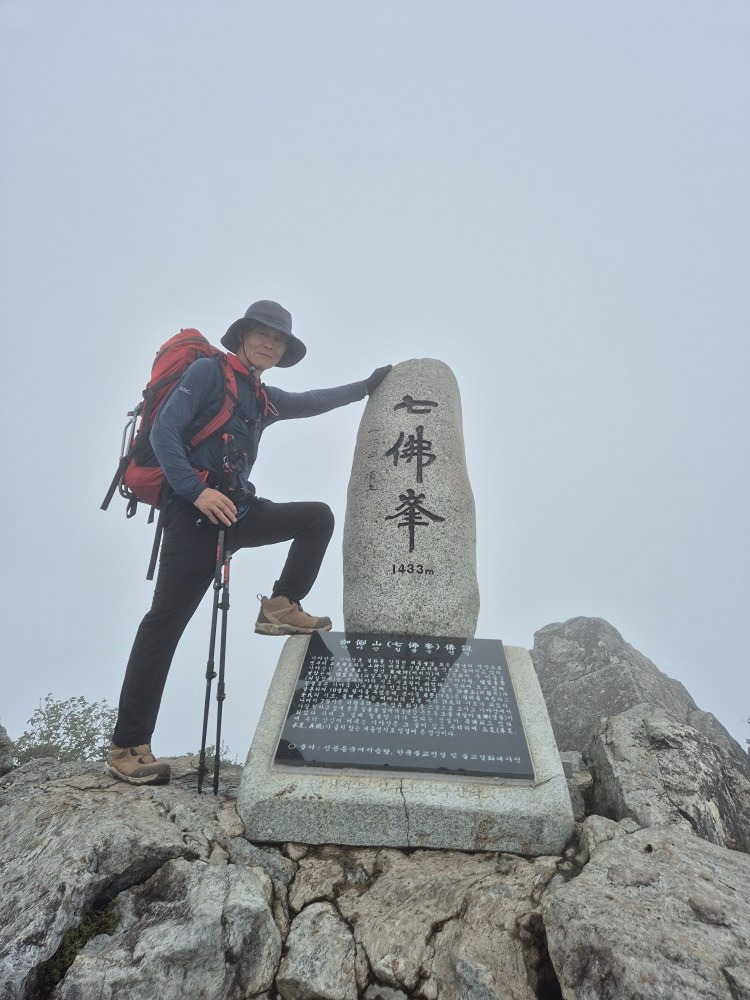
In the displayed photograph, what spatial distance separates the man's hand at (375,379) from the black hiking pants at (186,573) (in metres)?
2.44

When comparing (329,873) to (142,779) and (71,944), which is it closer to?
(71,944)

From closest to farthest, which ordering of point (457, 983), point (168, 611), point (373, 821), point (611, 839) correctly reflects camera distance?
point (457, 983) → point (611, 839) → point (373, 821) → point (168, 611)

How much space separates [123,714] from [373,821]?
231 cm

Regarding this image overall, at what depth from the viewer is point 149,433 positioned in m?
5.75

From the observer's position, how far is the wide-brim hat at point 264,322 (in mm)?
6566

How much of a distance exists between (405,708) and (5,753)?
161 inches

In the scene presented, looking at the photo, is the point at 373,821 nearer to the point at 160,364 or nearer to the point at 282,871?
the point at 282,871

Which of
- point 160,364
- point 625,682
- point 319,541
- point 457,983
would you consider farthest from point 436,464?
point 625,682

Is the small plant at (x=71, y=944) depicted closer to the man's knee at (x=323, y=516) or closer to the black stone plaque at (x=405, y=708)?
the black stone plaque at (x=405, y=708)

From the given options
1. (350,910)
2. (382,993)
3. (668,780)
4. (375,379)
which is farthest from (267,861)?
(375,379)

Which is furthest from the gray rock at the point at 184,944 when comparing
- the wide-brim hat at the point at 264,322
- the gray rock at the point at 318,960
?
the wide-brim hat at the point at 264,322

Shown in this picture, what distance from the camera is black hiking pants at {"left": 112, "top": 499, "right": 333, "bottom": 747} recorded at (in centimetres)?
509

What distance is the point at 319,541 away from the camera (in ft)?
21.4

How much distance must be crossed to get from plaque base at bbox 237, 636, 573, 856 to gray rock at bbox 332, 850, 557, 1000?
0.14m
